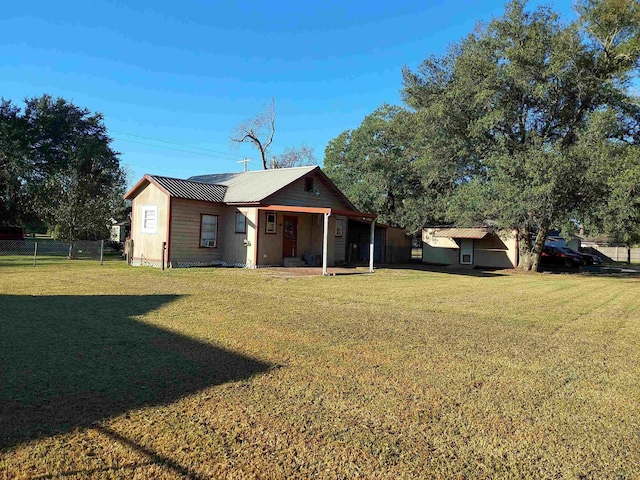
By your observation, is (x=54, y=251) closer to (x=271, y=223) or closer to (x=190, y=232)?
(x=190, y=232)

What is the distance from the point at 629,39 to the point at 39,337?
946 inches

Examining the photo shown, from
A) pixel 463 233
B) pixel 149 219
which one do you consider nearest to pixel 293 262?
pixel 149 219

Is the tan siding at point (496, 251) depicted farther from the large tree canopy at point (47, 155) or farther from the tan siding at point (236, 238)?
the large tree canopy at point (47, 155)

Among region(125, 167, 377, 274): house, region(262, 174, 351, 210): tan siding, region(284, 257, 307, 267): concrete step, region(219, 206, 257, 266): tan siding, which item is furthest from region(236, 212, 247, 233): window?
region(284, 257, 307, 267): concrete step

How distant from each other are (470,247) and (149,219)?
18564 millimetres

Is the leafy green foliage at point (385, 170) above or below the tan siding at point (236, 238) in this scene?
above

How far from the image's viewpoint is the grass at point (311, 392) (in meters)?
3.05

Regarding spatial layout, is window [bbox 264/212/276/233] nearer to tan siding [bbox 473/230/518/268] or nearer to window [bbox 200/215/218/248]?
window [bbox 200/215/218/248]

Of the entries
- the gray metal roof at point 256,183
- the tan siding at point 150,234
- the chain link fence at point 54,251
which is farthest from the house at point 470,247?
the chain link fence at point 54,251

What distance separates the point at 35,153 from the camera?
3027 cm

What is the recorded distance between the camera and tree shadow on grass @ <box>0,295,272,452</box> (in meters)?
3.64

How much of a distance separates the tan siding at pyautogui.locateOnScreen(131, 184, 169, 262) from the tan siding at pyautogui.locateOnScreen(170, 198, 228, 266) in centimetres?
41

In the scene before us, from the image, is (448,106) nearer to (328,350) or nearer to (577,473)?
(328,350)

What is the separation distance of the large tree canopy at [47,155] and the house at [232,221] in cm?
1080
